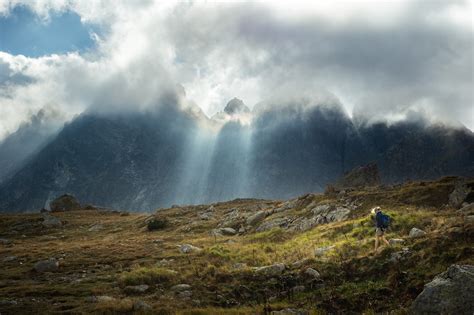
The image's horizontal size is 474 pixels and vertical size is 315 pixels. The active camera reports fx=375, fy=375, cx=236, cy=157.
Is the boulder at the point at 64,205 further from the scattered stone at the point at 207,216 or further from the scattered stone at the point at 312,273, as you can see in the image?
the scattered stone at the point at 312,273

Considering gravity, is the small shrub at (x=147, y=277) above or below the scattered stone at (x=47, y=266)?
below

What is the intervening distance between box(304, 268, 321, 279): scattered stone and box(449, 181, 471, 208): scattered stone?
52.3 ft

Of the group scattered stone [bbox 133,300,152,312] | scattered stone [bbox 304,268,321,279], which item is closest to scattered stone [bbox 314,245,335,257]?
scattered stone [bbox 304,268,321,279]

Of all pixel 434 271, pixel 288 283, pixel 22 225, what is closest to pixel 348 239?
pixel 288 283

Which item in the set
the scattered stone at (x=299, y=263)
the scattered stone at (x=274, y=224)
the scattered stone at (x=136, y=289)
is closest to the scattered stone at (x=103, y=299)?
the scattered stone at (x=136, y=289)

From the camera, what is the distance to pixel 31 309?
14.6 meters

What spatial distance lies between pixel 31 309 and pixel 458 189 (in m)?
30.7

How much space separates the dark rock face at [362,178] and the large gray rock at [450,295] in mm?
58087

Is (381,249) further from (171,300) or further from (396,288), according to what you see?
(171,300)

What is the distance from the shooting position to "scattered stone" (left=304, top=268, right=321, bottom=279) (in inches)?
715

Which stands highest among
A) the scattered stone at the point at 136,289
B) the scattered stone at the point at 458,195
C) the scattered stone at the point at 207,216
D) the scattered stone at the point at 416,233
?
the scattered stone at the point at 207,216

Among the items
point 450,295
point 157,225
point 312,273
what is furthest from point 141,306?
point 157,225

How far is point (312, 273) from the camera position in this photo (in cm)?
1853

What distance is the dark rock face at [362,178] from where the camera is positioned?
220ft
